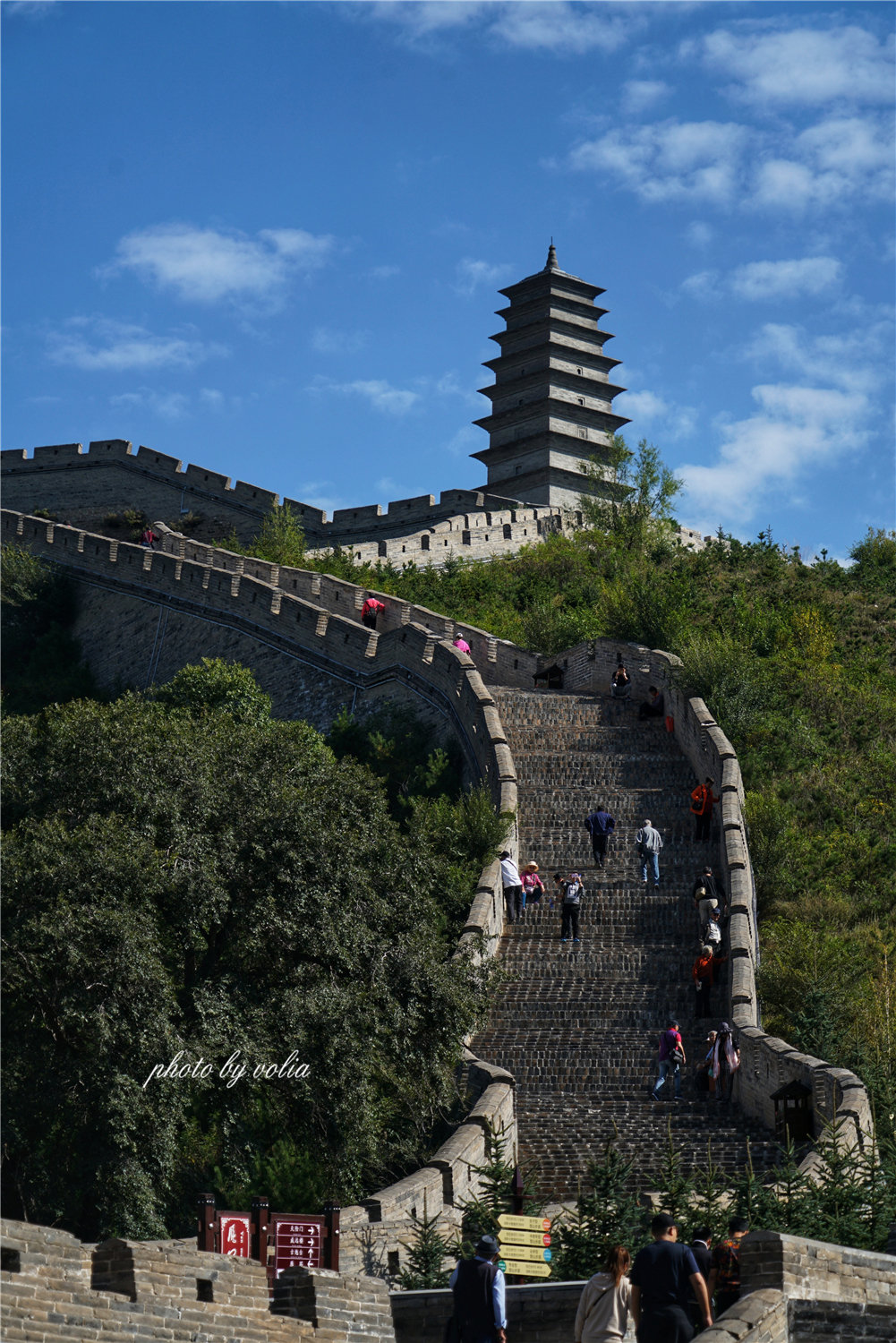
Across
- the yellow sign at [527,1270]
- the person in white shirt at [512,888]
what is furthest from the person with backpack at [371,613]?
the yellow sign at [527,1270]

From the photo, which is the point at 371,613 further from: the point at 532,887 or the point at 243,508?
the point at 243,508

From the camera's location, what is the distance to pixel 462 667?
32281mm

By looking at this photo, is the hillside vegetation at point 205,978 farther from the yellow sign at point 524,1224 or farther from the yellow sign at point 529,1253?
the yellow sign at point 529,1253

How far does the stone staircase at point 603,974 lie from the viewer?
20.1 meters

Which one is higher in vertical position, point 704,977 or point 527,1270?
point 704,977

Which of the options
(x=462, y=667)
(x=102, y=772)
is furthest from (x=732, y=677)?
(x=102, y=772)

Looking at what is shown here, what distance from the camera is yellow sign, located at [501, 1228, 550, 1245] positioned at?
15.2 metres

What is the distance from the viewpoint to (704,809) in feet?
87.2

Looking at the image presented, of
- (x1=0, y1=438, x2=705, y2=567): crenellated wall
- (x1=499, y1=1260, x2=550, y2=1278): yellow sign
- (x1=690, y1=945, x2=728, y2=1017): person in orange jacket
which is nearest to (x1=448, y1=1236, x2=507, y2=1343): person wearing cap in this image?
(x1=499, y1=1260, x2=550, y2=1278): yellow sign

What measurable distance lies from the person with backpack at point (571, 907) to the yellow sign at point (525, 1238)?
9253 millimetres

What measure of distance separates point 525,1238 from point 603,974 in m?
8.45

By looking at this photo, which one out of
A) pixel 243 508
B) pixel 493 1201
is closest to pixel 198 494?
pixel 243 508

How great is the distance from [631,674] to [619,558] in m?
15.0

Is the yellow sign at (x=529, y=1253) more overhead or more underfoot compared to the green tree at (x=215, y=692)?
more underfoot
